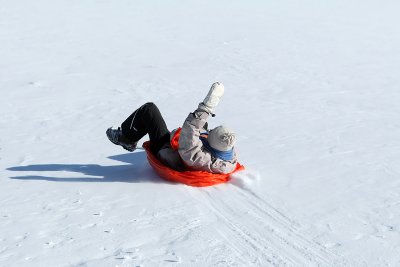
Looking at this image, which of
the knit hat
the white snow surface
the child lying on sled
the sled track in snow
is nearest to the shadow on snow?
the white snow surface

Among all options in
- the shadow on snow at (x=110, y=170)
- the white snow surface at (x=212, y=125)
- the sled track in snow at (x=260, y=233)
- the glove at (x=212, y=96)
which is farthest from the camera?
the shadow on snow at (x=110, y=170)

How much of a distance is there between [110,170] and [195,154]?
0.88 meters

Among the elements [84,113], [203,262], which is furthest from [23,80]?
[203,262]

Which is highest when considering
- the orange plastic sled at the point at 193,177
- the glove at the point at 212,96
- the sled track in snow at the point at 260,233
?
the glove at the point at 212,96

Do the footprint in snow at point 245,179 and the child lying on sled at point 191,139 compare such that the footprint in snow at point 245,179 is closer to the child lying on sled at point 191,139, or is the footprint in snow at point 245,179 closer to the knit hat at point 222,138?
the child lying on sled at point 191,139

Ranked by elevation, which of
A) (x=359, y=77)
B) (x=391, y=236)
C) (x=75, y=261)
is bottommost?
(x=75, y=261)

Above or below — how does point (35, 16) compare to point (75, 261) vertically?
above

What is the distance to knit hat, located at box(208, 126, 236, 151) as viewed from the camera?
4.39m

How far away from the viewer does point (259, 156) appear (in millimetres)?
5273

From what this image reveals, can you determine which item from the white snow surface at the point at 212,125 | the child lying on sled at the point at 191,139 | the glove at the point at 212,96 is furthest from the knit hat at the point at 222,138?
the white snow surface at the point at 212,125

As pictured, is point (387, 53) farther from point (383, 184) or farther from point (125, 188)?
point (125, 188)

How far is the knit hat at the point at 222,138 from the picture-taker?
4391 mm

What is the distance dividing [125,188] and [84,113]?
2.34m

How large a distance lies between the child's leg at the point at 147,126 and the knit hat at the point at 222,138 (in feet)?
1.47
